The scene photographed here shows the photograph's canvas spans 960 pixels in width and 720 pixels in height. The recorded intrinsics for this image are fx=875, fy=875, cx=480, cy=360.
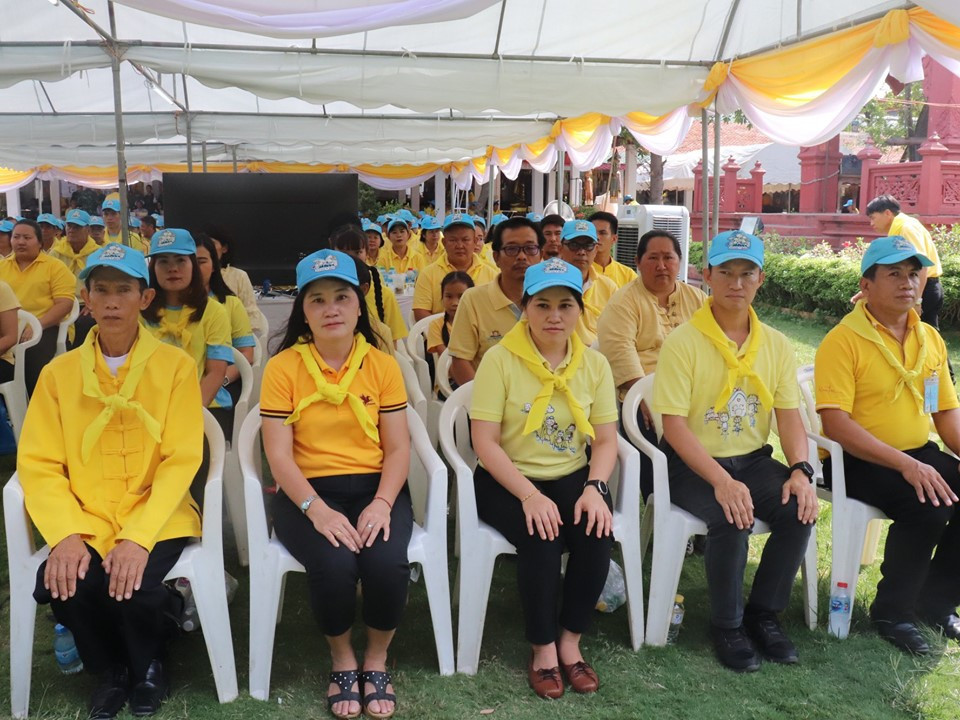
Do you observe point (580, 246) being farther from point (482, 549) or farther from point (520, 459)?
point (482, 549)

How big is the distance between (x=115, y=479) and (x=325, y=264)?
97 centimetres

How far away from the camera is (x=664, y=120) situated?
23.3ft

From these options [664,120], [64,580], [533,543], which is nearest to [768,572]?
[533,543]

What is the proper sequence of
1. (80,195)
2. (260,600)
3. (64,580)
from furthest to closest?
(80,195) < (260,600) < (64,580)

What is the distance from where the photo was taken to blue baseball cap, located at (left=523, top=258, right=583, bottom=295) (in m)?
3.11

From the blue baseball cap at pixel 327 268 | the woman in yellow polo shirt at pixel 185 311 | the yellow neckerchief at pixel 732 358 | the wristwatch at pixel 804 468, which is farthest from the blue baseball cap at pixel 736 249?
the woman in yellow polo shirt at pixel 185 311

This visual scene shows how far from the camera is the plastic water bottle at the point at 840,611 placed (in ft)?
10.6

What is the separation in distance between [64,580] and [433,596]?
1.11 meters

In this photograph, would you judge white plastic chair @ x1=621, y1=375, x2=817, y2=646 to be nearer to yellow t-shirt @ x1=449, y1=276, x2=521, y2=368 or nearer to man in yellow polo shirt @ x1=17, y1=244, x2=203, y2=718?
yellow t-shirt @ x1=449, y1=276, x2=521, y2=368

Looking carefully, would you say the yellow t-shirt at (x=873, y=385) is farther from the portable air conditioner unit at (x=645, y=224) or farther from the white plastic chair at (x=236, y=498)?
the portable air conditioner unit at (x=645, y=224)

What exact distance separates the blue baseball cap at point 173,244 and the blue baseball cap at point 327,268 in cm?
114

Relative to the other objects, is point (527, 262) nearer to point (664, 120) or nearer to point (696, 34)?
point (696, 34)

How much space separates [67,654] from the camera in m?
2.87

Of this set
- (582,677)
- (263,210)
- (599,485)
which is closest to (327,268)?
(599,485)
